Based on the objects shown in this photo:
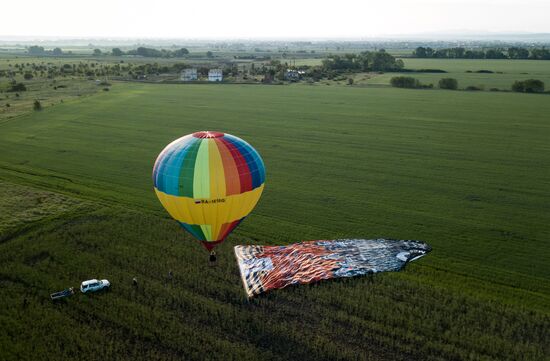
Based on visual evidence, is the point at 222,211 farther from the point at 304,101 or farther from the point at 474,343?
the point at 304,101

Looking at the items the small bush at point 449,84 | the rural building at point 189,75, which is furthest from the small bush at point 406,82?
the rural building at point 189,75

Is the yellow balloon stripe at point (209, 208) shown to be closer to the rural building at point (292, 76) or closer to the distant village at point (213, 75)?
the distant village at point (213, 75)

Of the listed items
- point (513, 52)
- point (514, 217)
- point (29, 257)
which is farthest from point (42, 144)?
point (513, 52)

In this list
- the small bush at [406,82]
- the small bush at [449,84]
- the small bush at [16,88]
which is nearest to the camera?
the small bush at [16,88]

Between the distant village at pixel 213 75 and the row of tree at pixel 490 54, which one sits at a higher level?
the row of tree at pixel 490 54

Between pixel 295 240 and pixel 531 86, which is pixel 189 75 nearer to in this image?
pixel 531 86

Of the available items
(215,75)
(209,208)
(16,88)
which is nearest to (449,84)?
(215,75)

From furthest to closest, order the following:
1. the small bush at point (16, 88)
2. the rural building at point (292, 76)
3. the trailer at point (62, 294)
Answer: the rural building at point (292, 76) < the small bush at point (16, 88) < the trailer at point (62, 294)
